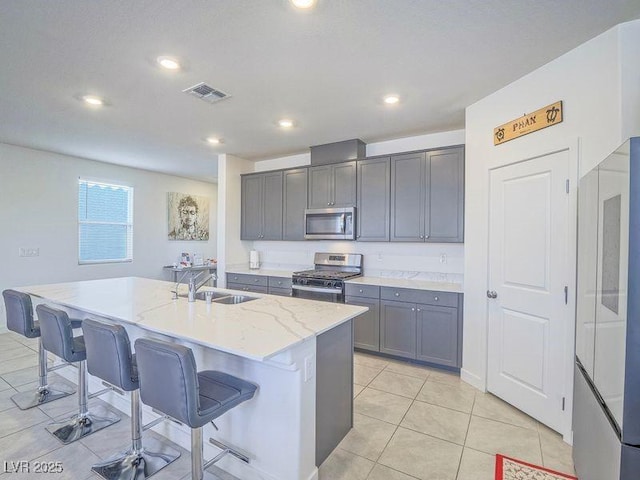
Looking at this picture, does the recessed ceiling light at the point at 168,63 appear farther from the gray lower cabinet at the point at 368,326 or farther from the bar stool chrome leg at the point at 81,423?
the gray lower cabinet at the point at 368,326

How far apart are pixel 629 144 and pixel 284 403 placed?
188cm

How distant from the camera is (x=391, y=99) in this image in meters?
3.00

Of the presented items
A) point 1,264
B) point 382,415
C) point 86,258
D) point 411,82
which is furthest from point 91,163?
point 382,415

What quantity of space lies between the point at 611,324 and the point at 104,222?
256 inches

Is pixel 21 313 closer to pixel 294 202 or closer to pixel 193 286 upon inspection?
pixel 193 286

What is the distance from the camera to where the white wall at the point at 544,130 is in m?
1.97

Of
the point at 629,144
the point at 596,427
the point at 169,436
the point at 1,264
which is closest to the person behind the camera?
the point at 629,144

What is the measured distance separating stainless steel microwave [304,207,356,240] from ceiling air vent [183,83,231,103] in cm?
197

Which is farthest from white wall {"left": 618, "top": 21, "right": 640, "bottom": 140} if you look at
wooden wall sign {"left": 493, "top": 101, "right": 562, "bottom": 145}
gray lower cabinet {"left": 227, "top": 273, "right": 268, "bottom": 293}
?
gray lower cabinet {"left": 227, "top": 273, "right": 268, "bottom": 293}

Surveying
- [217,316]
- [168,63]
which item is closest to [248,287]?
[217,316]

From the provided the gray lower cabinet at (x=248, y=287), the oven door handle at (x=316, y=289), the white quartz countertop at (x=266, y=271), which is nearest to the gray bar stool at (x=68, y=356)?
the oven door handle at (x=316, y=289)

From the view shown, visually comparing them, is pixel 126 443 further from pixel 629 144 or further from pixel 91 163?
pixel 91 163

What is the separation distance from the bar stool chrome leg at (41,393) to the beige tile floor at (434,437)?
249 centimetres

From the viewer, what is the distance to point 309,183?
15.1 feet
